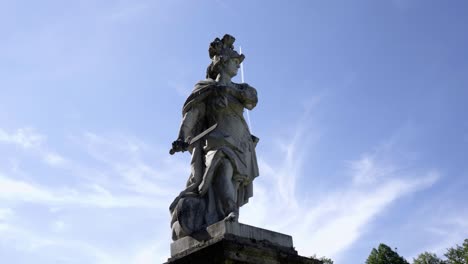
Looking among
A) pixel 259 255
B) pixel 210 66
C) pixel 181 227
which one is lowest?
pixel 259 255

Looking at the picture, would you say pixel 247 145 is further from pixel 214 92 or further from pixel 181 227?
pixel 181 227

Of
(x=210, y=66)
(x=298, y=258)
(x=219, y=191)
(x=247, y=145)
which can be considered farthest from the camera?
(x=210, y=66)

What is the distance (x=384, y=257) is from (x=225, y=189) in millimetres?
37243

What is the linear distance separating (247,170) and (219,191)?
743 millimetres

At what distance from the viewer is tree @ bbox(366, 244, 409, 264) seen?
43.2m

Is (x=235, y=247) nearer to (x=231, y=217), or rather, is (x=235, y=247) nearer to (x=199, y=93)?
(x=231, y=217)

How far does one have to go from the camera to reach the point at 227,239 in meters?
8.01

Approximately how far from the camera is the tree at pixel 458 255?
39.8m

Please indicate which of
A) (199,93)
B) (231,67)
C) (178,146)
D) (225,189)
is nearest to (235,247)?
(225,189)

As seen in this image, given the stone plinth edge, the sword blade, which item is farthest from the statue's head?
the stone plinth edge

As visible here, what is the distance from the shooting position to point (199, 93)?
10430 mm

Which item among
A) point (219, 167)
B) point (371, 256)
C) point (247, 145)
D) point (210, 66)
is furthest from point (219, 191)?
point (371, 256)

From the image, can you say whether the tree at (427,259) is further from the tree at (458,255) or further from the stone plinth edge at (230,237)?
the stone plinth edge at (230,237)

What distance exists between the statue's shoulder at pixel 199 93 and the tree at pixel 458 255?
34340 mm
